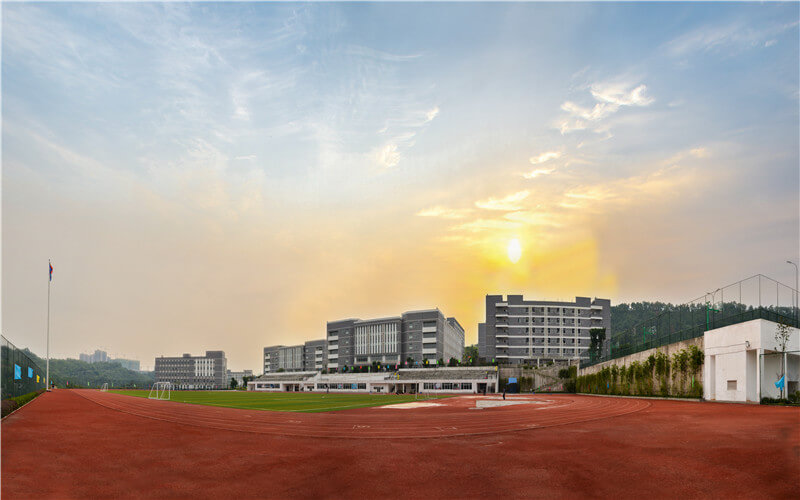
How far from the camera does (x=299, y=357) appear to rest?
7141 inches

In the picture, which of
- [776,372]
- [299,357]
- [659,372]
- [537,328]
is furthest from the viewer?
[299,357]

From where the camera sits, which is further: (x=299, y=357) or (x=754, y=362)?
(x=299, y=357)

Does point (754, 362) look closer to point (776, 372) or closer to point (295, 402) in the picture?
point (776, 372)

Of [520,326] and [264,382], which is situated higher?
[520,326]

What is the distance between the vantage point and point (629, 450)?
13.8m

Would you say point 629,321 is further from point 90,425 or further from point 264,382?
point 90,425

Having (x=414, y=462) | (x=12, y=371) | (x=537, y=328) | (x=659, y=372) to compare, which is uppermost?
(x=414, y=462)

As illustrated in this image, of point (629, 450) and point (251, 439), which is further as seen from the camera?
point (251, 439)

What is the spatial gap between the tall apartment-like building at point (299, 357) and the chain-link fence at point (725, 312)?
120755 mm

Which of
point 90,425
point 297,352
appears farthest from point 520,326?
point 90,425

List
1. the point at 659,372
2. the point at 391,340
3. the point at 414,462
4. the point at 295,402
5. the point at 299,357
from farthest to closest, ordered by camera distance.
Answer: the point at 299,357, the point at 391,340, the point at 295,402, the point at 659,372, the point at 414,462

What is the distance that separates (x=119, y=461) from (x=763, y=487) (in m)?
14.3

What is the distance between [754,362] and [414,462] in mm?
27606

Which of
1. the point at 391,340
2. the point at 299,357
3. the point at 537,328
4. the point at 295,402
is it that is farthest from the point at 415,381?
the point at 299,357
